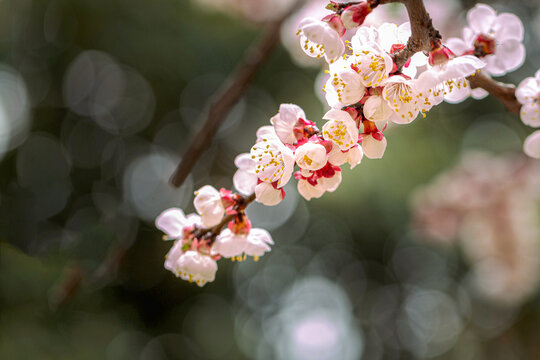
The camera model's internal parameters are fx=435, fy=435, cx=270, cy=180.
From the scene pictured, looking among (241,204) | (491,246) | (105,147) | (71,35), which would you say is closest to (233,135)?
(105,147)

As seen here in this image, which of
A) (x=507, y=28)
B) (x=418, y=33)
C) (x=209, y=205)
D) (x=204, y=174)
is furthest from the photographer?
(x=204, y=174)

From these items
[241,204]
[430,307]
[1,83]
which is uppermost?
[241,204]

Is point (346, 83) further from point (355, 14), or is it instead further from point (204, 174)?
point (204, 174)

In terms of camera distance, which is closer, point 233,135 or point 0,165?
point 0,165

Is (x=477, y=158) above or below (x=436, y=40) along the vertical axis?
below

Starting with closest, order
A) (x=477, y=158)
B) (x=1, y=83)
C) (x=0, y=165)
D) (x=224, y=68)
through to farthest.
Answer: (x=477, y=158) → (x=0, y=165) → (x=1, y=83) → (x=224, y=68)

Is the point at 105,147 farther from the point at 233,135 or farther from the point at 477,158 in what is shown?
the point at 477,158

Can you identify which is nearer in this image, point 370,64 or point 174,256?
point 370,64

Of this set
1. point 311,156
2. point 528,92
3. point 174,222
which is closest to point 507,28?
point 528,92
